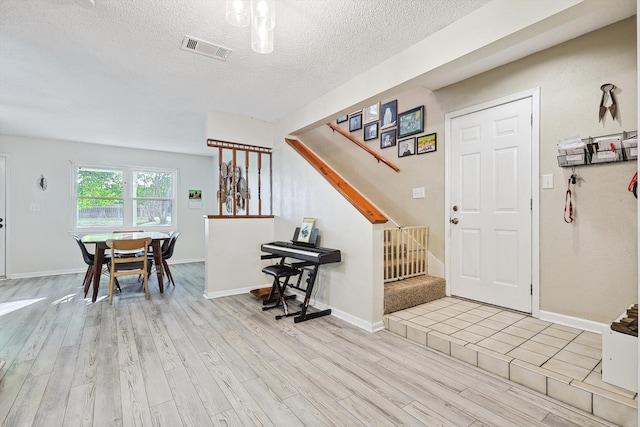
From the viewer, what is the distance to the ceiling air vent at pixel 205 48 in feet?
7.64

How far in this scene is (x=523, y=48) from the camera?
2674 mm

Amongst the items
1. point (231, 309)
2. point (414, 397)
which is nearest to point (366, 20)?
point (414, 397)

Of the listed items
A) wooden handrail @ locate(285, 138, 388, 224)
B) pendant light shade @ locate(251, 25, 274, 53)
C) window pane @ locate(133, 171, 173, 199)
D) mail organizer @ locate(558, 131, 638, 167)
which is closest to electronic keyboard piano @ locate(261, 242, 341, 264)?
wooden handrail @ locate(285, 138, 388, 224)

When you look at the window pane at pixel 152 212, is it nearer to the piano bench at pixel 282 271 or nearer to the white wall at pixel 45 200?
the white wall at pixel 45 200

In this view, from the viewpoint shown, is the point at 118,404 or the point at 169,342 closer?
the point at 118,404

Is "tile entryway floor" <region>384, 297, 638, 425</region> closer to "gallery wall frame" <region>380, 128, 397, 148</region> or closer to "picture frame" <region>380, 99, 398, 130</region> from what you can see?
"gallery wall frame" <region>380, 128, 397, 148</region>

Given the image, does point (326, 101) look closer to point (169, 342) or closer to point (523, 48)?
point (523, 48)

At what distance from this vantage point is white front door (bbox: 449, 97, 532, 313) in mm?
2844

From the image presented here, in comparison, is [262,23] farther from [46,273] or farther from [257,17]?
[46,273]

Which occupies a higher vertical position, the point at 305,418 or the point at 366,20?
the point at 366,20

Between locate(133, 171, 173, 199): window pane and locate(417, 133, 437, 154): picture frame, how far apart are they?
5.35 m

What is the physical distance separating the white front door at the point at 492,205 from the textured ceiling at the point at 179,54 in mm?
1312

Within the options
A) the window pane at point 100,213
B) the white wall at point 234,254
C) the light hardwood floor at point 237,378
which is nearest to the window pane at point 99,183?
the window pane at point 100,213

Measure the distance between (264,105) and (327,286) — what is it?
2264 millimetres
